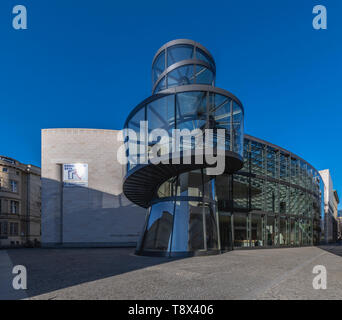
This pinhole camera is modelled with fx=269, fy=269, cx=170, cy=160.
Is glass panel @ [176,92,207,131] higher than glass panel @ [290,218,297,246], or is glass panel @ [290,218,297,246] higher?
glass panel @ [176,92,207,131]

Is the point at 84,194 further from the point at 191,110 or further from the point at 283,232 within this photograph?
the point at 191,110

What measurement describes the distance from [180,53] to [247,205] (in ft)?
44.7

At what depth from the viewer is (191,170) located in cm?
1608

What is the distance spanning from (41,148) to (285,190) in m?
29.1

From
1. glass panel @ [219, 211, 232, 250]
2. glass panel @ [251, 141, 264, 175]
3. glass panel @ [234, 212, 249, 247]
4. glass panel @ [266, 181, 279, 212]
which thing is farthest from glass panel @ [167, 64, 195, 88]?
glass panel @ [266, 181, 279, 212]

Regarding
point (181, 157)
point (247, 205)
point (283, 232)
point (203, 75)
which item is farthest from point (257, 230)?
point (181, 157)

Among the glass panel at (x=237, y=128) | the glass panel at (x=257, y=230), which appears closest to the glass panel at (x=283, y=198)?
the glass panel at (x=257, y=230)

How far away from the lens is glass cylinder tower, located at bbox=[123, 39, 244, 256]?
1351 centimetres

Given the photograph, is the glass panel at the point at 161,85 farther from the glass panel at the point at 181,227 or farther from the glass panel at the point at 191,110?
the glass panel at the point at 181,227

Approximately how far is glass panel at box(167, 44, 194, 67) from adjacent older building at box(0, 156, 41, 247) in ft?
105

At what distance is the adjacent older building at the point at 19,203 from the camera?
128ft

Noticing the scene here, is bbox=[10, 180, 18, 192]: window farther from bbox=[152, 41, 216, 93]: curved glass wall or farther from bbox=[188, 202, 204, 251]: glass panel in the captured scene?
bbox=[188, 202, 204, 251]: glass panel
